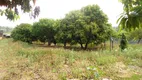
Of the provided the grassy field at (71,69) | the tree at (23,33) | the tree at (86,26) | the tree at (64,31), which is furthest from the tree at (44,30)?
the grassy field at (71,69)

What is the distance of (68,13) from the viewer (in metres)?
22.1

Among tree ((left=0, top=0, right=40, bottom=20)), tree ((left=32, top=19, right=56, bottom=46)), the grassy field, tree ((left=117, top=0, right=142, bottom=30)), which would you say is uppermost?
tree ((left=32, top=19, right=56, bottom=46))

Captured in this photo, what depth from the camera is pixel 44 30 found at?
24.9 meters

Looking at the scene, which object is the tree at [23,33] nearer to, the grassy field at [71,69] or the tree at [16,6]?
the grassy field at [71,69]

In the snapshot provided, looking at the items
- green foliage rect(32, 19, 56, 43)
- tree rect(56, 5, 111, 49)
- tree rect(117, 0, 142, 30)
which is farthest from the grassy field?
green foliage rect(32, 19, 56, 43)

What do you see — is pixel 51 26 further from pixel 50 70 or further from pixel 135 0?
pixel 135 0

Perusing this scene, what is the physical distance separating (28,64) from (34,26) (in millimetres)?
19279

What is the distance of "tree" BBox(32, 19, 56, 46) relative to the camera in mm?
24719

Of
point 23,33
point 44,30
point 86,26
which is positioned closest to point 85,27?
point 86,26

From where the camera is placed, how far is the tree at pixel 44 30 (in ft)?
81.1

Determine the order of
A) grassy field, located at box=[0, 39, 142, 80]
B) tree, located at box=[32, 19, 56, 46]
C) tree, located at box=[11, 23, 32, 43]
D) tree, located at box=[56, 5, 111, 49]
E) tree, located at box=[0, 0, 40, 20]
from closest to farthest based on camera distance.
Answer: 1. tree, located at box=[0, 0, 40, 20]
2. grassy field, located at box=[0, 39, 142, 80]
3. tree, located at box=[56, 5, 111, 49]
4. tree, located at box=[32, 19, 56, 46]
5. tree, located at box=[11, 23, 32, 43]

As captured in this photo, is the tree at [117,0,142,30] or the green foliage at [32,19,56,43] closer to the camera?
the tree at [117,0,142,30]

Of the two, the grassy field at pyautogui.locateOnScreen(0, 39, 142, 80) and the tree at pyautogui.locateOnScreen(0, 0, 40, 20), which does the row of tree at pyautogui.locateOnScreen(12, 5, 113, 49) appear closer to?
the grassy field at pyautogui.locateOnScreen(0, 39, 142, 80)

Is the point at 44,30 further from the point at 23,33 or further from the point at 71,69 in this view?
the point at 71,69
